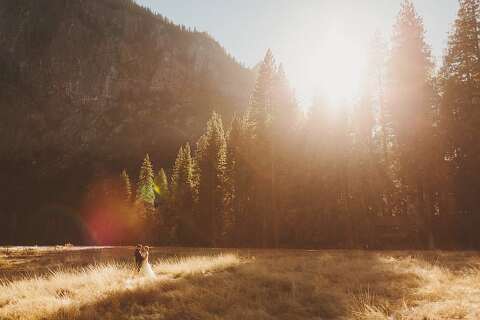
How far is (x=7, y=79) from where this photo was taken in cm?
17125

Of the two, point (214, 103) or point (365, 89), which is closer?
point (365, 89)

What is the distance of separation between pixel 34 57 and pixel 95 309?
201m

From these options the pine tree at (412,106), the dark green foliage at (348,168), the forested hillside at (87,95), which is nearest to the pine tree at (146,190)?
the dark green foliage at (348,168)

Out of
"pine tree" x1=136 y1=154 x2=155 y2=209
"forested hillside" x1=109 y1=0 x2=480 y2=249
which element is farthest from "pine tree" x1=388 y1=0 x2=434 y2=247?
"pine tree" x1=136 y1=154 x2=155 y2=209

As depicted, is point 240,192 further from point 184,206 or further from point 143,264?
point 143,264

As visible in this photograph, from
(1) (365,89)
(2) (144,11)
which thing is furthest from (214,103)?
(1) (365,89)

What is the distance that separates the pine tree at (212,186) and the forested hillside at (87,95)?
109 meters

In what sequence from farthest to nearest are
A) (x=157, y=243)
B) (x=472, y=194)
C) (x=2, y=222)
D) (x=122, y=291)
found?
1. (x=2, y=222)
2. (x=157, y=243)
3. (x=472, y=194)
4. (x=122, y=291)

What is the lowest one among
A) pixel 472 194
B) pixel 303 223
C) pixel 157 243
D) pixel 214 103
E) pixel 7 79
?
pixel 157 243

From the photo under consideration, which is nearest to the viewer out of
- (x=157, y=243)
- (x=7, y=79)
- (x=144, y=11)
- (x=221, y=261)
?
(x=221, y=261)

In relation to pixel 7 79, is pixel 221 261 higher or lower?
lower

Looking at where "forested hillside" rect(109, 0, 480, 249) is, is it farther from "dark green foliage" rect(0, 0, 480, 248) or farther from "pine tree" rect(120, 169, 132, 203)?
"pine tree" rect(120, 169, 132, 203)

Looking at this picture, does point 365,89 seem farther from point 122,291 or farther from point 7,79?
point 7,79

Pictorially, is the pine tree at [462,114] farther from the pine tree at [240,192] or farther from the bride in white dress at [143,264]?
the bride in white dress at [143,264]
